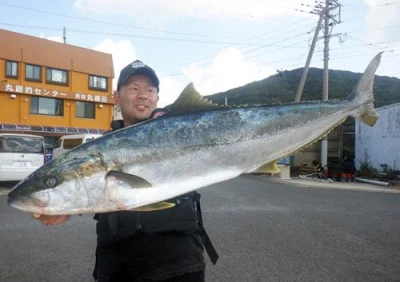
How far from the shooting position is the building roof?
3188 cm

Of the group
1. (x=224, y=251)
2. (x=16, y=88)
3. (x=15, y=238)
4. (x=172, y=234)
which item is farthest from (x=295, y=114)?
(x=16, y=88)

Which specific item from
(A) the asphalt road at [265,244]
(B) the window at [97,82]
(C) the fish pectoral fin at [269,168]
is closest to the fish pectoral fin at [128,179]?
(C) the fish pectoral fin at [269,168]

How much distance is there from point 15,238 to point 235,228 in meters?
3.88

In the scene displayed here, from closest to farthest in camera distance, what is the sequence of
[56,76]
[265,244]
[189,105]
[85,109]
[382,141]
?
[189,105] → [265,244] → [382,141] → [56,76] → [85,109]

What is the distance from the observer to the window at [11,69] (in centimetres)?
3140

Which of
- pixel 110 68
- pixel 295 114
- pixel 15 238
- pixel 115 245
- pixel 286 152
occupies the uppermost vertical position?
pixel 110 68

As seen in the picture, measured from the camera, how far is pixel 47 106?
3359 centimetres

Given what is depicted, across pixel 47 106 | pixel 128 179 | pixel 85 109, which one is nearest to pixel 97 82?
pixel 85 109

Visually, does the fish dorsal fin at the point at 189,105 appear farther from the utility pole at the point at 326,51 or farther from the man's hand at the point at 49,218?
the utility pole at the point at 326,51

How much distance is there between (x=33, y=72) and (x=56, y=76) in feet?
6.53

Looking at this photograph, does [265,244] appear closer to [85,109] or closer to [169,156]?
[169,156]

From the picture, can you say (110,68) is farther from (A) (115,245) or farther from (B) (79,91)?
(A) (115,245)

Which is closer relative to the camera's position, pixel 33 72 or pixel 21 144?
pixel 21 144

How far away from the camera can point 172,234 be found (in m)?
2.46
